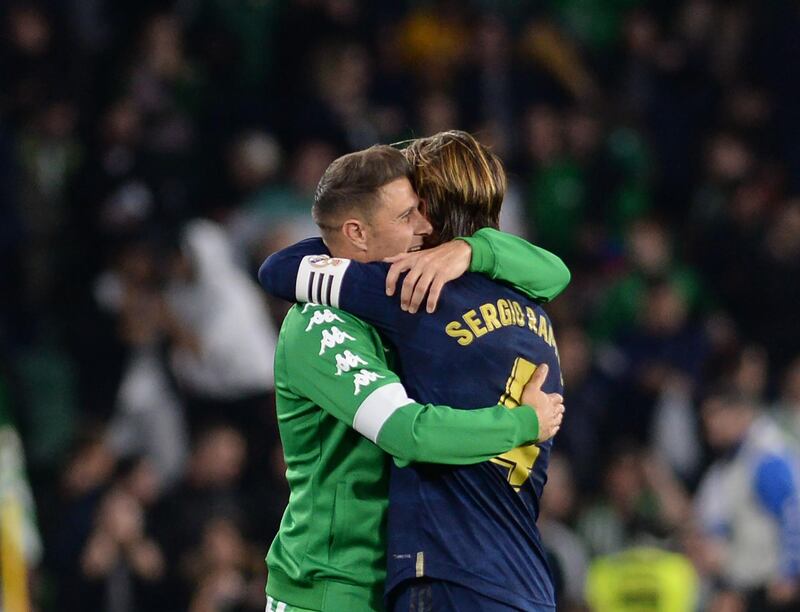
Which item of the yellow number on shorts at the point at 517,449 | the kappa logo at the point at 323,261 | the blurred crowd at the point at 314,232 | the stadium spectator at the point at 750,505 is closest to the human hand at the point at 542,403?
the yellow number on shorts at the point at 517,449

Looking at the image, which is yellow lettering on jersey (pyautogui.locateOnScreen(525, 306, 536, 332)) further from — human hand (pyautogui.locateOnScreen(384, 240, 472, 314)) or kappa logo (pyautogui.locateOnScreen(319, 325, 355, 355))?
kappa logo (pyautogui.locateOnScreen(319, 325, 355, 355))

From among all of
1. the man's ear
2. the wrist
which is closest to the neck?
the man's ear

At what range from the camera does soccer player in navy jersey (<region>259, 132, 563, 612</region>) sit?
349 centimetres

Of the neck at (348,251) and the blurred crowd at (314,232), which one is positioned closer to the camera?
the neck at (348,251)

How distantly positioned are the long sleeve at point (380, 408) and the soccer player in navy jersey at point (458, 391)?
A: 7 centimetres

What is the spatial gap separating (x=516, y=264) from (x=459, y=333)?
281mm

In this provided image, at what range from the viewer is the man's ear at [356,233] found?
3.66m

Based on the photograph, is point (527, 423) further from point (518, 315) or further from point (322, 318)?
point (322, 318)

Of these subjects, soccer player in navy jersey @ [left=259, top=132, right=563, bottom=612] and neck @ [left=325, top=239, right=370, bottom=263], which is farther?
neck @ [left=325, top=239, right=370, bottom=263]

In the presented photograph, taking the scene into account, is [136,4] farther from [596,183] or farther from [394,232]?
[394,232]

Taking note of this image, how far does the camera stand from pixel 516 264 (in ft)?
12.3

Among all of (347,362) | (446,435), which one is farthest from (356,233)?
(446,435)

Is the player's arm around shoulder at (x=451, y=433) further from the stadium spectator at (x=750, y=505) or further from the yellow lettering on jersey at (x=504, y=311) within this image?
the stadium spectator at (x=750, y=505)

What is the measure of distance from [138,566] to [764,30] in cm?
602
